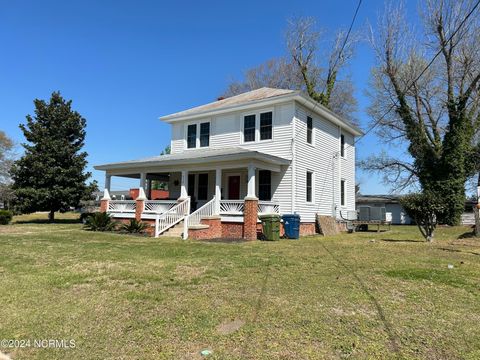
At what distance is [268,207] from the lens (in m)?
16.6

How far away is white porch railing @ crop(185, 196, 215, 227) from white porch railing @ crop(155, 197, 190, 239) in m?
0.77

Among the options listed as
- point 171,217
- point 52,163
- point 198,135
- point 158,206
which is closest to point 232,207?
point 171,217

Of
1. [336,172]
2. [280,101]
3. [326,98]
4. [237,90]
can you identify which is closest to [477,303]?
[280,101]

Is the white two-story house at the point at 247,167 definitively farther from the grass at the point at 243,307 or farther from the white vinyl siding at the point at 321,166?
the grass at the point at 243,307

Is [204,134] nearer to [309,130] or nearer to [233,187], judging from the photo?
[233,187]

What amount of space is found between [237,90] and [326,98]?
42.2 ft

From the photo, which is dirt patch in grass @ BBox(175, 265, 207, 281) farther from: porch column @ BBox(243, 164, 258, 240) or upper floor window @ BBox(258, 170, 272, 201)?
upper floor window @ BBox(258, 170, 272, 201)

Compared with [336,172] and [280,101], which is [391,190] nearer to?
[336,172]

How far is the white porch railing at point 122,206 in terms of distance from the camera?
19.7 meters

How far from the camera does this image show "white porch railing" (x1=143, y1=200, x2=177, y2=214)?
58.7ft

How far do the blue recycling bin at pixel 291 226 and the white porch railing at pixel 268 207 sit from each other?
1.12 m

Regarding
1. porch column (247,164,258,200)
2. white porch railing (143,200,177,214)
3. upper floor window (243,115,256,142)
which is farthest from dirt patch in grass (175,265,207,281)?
upper floor window (243,115,256,142)

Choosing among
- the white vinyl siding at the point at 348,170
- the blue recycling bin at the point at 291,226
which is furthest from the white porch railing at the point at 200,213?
the white vinyl siding at the point at 348,170

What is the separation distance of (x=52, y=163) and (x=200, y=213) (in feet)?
48.8
